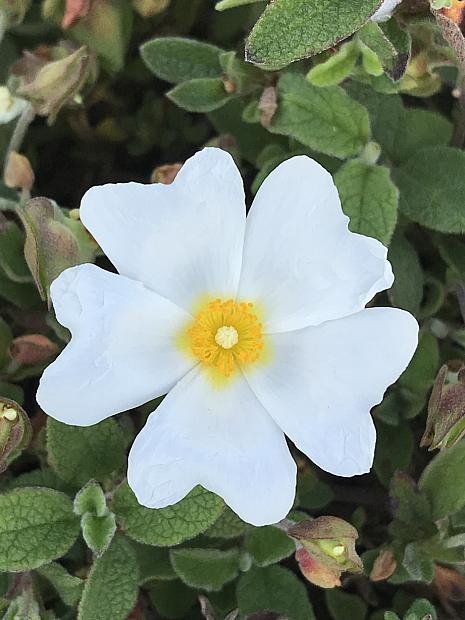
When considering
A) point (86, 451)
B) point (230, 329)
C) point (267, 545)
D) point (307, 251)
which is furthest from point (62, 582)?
point (307, 251)

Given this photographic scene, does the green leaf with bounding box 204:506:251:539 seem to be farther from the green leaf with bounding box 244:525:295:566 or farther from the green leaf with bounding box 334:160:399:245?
the green leaf with bounding box 334:160:399:245

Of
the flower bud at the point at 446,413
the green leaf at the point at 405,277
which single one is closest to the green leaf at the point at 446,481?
the flower bud at the point at 446,413

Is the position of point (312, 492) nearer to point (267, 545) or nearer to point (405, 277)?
point (267, 545)

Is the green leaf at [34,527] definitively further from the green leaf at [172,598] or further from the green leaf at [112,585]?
the green leaf at [172,598]

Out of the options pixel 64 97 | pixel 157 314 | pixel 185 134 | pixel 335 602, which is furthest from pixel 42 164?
pixel 335 602

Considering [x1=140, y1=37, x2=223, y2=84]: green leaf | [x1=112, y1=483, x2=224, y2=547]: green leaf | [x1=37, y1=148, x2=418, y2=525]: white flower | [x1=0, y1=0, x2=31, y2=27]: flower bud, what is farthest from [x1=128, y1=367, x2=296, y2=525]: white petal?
[x1=0, y1=0, x2=31, y2=27]: flower bud

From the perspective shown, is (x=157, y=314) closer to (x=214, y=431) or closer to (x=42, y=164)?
(x=214, y=431)
